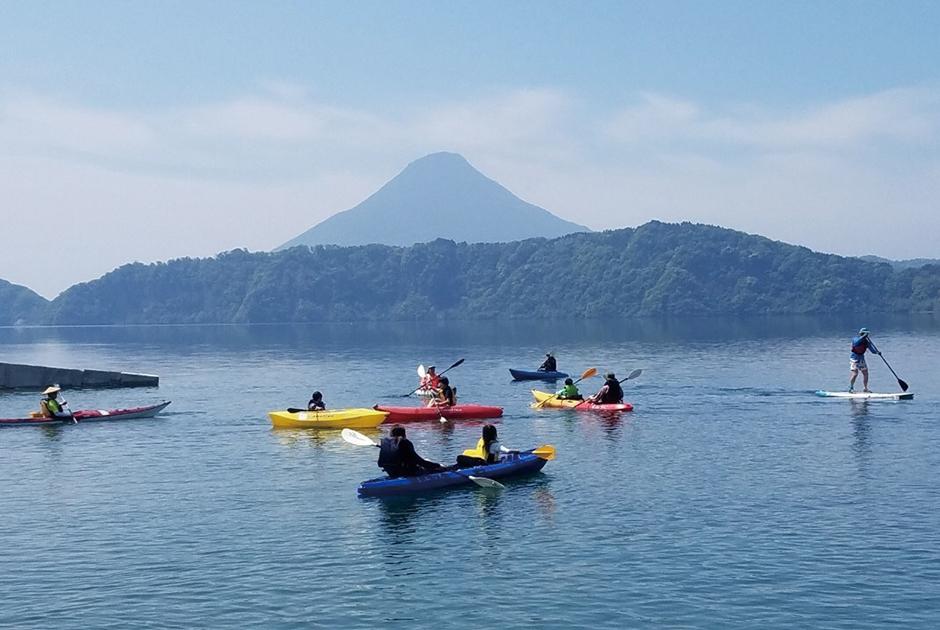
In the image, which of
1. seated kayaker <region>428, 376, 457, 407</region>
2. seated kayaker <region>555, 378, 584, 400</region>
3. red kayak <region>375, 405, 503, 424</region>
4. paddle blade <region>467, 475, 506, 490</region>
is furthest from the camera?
seated kayaker <region>555, 378, 584, 400</region>

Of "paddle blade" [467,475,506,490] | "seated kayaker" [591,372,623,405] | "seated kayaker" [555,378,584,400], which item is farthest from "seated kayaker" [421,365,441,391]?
"paddle blade" [467,475,506,490]

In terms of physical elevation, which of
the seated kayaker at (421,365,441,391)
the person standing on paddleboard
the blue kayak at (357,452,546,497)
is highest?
the person standing on paddleboard

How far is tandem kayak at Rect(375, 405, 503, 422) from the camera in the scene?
47.8m

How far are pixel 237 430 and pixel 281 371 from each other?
Result: 158 ft

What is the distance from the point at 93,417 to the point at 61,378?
90.7 feet

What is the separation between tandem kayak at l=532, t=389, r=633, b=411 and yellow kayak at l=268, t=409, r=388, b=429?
1152 cm

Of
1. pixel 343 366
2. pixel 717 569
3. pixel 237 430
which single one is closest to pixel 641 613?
pixel 717 569

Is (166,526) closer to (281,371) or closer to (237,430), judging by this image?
(237,430)

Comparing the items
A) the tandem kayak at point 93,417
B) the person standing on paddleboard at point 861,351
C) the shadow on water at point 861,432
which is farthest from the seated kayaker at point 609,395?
the tandem kayak at point 93,417

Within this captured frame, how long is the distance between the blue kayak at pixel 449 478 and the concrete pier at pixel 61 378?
166ft

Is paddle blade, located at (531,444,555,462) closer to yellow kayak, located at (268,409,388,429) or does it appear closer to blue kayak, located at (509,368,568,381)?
yellow kayak, located at (268,409,388,429)

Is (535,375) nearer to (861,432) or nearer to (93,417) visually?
(93,417)

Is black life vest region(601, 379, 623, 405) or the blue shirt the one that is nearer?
black life vest region(601, 379, 623, 405)

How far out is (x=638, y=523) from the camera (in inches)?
1043
